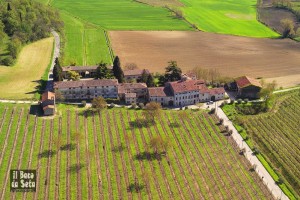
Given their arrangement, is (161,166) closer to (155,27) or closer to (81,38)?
(81,38)

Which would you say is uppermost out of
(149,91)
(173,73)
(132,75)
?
(173,73)

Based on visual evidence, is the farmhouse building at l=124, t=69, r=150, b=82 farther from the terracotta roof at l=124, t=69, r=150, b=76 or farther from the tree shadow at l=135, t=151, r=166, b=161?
the tree shadow at l=135, t=151, r=166, b=161

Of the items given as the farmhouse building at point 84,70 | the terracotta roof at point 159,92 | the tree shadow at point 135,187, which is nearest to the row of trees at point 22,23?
the farmhouse building at point 84,70

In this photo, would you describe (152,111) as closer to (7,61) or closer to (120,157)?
(120,157)

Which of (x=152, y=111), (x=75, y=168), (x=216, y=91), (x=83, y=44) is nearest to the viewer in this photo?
(x=75, y=168)

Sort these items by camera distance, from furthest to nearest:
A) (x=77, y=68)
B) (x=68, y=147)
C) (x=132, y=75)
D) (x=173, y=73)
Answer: (x=77, y=68) < (x=132, y=75) < (x=173, y=73) < (x=68, y=147)

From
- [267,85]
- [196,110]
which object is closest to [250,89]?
[267,85]

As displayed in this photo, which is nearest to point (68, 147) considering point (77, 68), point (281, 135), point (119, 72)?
point (119, 72)

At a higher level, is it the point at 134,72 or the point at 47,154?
the point at 134,72

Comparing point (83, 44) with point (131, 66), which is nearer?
point (131, 66)
